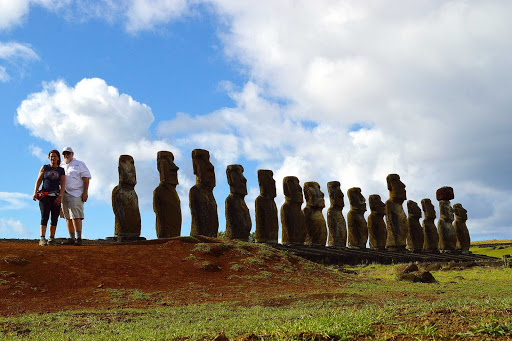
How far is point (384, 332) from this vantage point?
16.0 ft

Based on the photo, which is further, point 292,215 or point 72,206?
point 292,215

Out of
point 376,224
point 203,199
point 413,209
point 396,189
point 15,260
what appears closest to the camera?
point 15,260

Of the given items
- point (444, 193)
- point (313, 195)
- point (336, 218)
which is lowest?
point (336, 218)

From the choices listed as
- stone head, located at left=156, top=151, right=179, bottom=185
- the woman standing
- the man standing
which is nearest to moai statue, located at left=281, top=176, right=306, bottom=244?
stone head, located at left=156, top=151, right=179, bottom=185

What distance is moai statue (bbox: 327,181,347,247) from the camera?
2656 centimetres

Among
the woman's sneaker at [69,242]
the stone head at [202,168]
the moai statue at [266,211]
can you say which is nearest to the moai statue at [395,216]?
the moai statue at [266,211]

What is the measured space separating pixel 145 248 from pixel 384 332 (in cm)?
1044

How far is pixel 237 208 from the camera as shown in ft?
67.8

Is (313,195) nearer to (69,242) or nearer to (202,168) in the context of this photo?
(202,168)

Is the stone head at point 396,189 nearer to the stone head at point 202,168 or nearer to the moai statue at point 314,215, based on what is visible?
the moai statue at point 314,215

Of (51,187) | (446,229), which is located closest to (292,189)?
(51,187)

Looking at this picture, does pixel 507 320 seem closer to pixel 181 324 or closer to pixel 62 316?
pixel 181 324

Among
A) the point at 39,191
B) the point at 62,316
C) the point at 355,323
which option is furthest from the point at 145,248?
the point at 355,323

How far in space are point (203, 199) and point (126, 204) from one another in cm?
289
